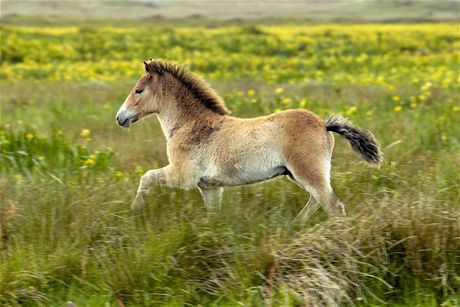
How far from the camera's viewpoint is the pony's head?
7824 millimetres

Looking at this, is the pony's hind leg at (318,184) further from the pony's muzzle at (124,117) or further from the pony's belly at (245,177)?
the pony's muzzle at (124,117)

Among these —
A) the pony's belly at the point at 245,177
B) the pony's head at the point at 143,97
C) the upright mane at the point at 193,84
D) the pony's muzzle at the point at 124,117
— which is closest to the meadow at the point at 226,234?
the pony's belly at the point at 245,177

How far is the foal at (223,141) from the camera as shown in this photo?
6.61 m

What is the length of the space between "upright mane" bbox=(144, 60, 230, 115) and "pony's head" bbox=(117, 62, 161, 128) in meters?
0.08

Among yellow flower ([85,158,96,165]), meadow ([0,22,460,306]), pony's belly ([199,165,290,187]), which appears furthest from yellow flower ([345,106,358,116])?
pony's belly ([199,165,290,187])

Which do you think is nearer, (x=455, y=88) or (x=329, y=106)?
(x=329, y=106)

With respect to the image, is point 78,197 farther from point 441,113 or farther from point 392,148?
point 441,113

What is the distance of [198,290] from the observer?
5.73m

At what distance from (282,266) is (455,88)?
11073 millimetres

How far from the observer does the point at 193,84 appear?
790 centimetres

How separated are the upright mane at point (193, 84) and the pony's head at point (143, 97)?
0.08 metres

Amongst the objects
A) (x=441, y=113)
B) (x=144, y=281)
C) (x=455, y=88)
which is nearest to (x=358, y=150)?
(x=144, y=281)

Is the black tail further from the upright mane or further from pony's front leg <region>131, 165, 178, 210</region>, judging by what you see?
pony's front leg <region>131, 165, 178, 210</region>

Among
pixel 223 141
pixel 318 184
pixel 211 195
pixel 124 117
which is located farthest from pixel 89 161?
pixel 318 184
